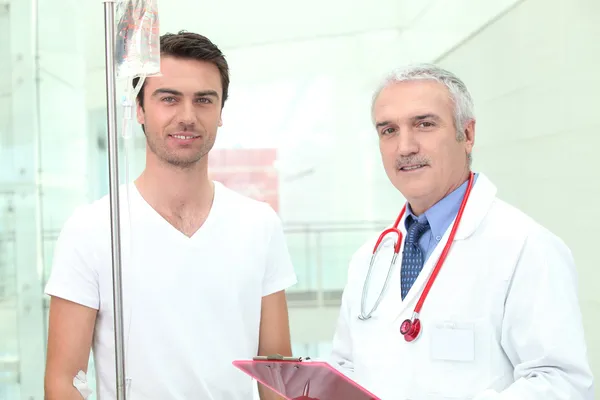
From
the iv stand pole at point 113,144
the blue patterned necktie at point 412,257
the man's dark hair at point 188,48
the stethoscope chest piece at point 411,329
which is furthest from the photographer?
the man's dark hair at point 188,48

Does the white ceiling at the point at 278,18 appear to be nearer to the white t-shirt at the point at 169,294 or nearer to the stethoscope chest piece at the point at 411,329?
the white t-shirt at the point at 169,294

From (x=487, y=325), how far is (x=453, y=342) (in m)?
0.07

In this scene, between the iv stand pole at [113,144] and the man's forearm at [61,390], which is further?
the man's forearm at [61,390]

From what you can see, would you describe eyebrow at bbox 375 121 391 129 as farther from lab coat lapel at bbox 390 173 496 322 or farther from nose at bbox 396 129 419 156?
lab coat lapel at bbox 390 173 496 322

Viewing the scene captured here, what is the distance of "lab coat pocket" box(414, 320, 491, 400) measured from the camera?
1417 mm

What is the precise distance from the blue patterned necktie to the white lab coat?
0.02 meters

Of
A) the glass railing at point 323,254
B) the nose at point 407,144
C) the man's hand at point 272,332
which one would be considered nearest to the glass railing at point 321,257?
the glass railing at point 323,254

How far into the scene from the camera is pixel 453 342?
1.43 m

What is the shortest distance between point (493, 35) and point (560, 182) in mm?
1339

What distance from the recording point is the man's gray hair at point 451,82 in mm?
1552

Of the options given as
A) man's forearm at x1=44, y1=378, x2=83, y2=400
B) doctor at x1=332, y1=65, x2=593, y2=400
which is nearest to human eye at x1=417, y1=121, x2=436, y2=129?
doctor at x1=332, y1=65, x2=593, y2=400

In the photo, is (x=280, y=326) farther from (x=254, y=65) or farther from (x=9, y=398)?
(x=254, y=65)

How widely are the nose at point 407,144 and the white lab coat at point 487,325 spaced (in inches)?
6.2

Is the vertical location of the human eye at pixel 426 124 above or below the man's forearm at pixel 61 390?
above
